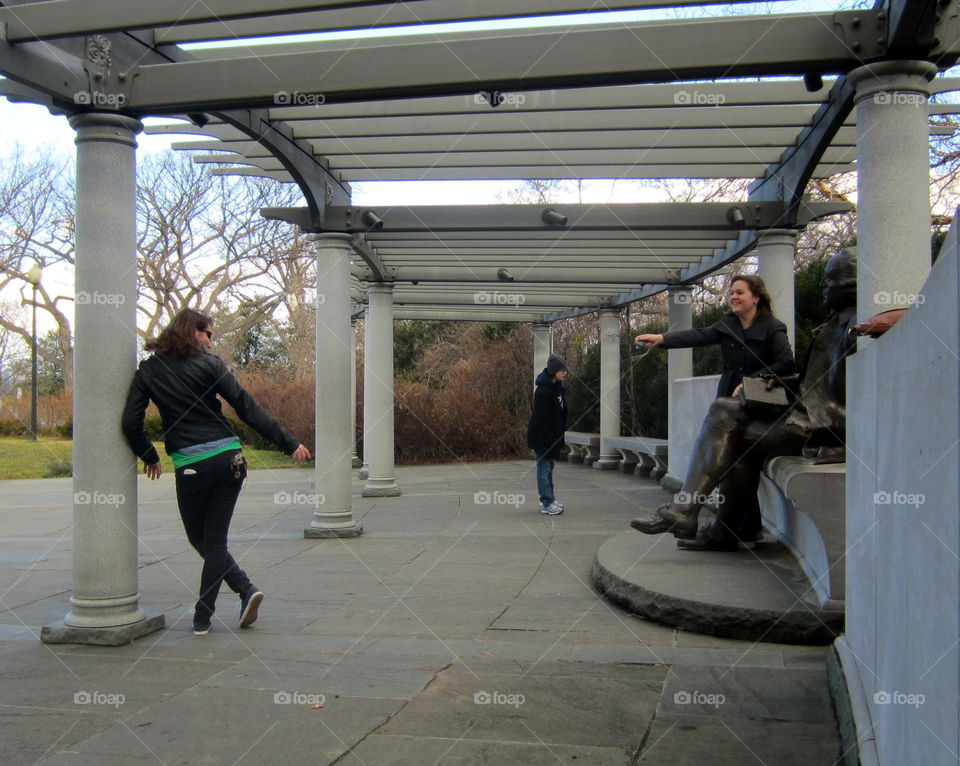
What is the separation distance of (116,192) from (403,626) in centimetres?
320

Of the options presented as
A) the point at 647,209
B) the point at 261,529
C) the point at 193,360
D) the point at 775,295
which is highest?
the point at 647,209

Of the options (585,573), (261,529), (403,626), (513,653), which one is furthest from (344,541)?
(513,653)

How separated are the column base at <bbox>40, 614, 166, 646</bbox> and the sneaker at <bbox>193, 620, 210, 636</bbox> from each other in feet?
1.07

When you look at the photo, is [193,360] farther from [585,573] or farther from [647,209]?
[647,209]

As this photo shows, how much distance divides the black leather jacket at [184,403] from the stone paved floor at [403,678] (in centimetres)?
119

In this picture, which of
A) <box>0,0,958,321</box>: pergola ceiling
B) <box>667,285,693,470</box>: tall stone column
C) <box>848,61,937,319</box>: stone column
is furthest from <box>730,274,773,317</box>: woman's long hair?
<box>667,285,693,470</box>: tall stone column

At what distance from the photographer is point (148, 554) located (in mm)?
8719

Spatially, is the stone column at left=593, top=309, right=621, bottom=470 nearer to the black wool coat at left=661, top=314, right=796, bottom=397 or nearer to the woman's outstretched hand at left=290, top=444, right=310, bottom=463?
the black wool coat at left=661, top=314, right=796, bottom=397

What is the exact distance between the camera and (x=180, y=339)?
221 inches

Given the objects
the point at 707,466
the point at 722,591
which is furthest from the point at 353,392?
the point at 722,591

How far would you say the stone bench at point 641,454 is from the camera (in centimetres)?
1534

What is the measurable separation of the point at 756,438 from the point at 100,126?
15.5 ft

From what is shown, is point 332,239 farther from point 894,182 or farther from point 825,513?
point 825,513

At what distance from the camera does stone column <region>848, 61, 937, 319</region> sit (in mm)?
5051
